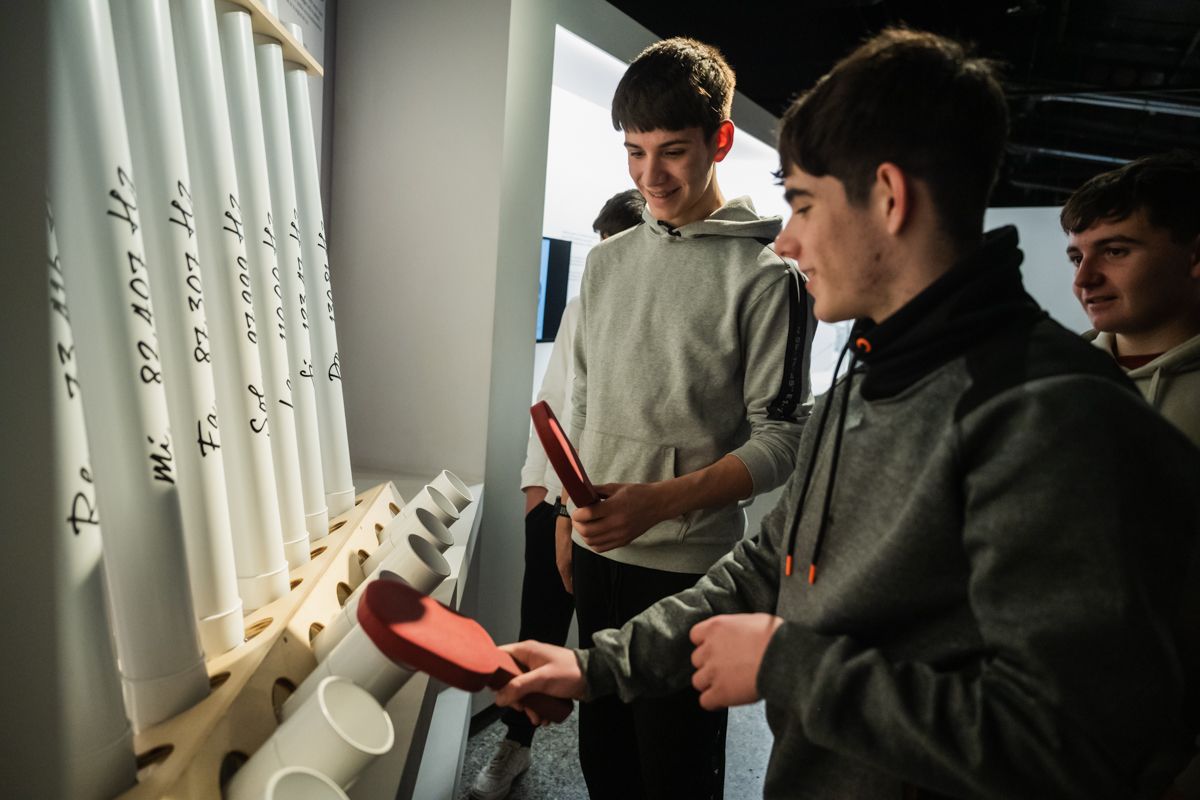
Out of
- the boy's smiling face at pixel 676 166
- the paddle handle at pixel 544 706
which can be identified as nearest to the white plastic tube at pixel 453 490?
the paddle handle at pixel 544 706

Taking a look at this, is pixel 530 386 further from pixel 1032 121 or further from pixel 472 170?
pixel 1032 121

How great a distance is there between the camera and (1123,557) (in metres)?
0.51

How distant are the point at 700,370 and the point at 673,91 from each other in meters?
0.49

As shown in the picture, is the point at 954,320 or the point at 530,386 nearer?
the point at 954,320

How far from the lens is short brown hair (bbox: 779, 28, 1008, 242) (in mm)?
654

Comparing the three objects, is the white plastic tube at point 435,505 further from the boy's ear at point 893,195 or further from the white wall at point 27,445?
the boy's ear at point 893,195

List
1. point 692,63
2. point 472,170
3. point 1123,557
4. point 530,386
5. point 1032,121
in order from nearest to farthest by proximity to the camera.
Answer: point 1123,557
point 692,63
point 472,170
point 530,386
point 1032,121

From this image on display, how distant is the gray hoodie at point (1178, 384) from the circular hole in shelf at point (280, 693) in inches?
56.7

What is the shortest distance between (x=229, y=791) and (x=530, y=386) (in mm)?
1640

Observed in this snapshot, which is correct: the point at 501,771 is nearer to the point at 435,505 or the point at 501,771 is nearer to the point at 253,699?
the point at 435,505

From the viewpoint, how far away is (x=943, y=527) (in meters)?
0.61

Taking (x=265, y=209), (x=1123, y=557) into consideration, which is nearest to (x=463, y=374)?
(x=265, y=209)

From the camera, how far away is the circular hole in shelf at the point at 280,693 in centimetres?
76

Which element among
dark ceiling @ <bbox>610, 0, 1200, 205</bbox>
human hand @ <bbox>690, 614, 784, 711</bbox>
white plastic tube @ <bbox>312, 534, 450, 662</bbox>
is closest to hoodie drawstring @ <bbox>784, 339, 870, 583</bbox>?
human hand @ <bbox>690, 614, 784, 711</bbox>
